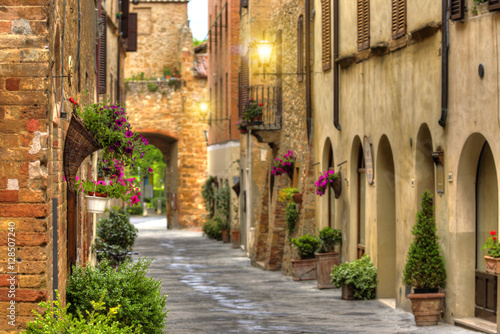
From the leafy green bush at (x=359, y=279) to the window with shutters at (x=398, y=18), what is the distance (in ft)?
12.6

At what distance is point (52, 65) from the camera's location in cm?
693

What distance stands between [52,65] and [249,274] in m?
14.1

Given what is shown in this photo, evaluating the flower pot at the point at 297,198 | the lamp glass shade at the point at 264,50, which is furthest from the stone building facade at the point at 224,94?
the flower pot at the point at 297,198

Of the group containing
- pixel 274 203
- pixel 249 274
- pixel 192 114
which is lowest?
pixel 249 274

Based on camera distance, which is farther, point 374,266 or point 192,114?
point 192,114

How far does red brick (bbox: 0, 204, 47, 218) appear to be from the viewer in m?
6.63

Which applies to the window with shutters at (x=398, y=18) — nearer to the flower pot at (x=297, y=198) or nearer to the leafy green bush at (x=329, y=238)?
the leafy green bush at (x=329, y=238)

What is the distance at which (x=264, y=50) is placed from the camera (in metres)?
21.8

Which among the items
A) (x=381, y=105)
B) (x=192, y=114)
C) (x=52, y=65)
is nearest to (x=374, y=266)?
(x=381, y=105)

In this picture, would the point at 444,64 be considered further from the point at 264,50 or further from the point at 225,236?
the point at 225,236

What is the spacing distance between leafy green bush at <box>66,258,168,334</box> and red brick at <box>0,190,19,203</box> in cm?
179

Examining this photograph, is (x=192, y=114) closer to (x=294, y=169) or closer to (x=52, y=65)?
(x=294, y=169)

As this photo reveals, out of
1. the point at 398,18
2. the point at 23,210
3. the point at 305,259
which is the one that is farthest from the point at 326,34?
the point at 23,210

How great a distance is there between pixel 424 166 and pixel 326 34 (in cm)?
632
